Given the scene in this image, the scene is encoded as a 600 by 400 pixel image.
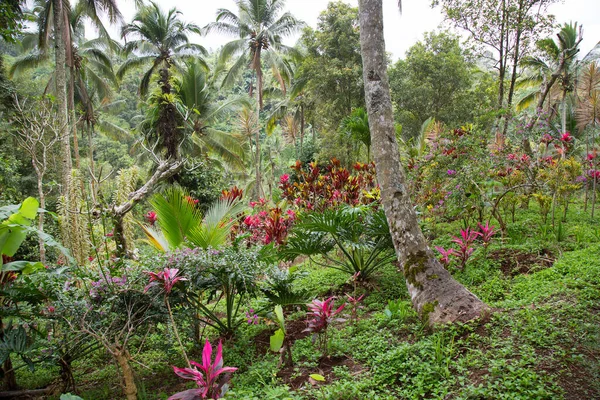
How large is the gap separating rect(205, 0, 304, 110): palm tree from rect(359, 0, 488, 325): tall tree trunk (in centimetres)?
1385

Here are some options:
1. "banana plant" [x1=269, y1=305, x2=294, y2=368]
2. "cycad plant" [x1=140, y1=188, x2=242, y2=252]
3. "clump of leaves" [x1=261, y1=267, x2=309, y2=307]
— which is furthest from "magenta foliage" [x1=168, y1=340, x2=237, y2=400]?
"cycad plant" [x1=140, y1=188, x2=242, y2=252]

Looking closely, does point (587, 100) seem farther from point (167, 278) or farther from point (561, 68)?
point (167, 278)

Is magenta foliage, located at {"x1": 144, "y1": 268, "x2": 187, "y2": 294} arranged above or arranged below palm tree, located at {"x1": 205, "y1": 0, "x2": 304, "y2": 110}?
below

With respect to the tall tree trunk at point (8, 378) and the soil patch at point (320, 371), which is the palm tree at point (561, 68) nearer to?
the soil patch at point (320, 371)

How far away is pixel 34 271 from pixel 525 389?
11.4 ft

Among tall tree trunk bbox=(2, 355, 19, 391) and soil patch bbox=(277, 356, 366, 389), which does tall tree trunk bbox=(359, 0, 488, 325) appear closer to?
soil patch bbox=(277, 356, 366, 389)

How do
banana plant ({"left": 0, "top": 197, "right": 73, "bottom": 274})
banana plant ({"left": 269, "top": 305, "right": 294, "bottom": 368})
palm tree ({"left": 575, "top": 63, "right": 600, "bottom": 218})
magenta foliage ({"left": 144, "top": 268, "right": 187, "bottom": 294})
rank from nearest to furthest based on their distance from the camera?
1. banana plant ({"left": 269, "top": 305, "right": 294, "bottom": 368})
2. magenta foliage ({"left": 144, "top": 268, "right": 187, "bottom": 294})
3. banana plant ({"left": 0, "top": 197, "right": 73, "bottom": 274})
4. palm tree ({"left": 575, "top": 63, "right": 600, "bottom": 218})

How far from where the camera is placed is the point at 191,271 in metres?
2.94

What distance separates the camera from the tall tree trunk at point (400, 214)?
9.64 ft

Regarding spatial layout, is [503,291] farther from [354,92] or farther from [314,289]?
[354,92]

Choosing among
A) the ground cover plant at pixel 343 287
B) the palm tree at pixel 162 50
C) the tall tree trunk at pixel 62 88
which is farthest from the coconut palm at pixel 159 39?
the ground cover plant at pixel 343 287

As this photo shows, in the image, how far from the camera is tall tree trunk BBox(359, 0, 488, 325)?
2.94m

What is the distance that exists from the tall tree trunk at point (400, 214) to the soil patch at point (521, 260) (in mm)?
1454

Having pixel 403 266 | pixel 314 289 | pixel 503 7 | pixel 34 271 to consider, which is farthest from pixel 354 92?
pixel 34 271
